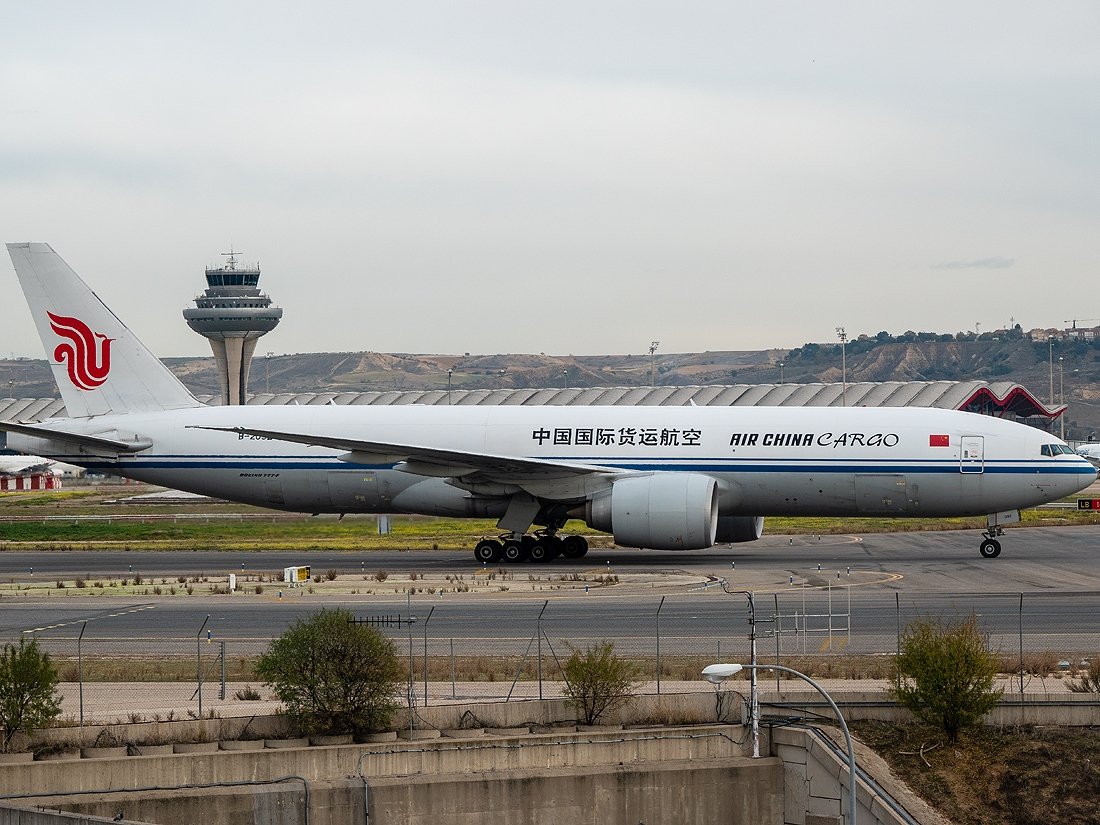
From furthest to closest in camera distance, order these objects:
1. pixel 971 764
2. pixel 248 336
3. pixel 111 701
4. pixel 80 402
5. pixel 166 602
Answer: pixel 248 336 → pixel 80 402 → pixel 166 602 → pixel 111 701 → pixel 971 764

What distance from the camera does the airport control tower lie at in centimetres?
15162

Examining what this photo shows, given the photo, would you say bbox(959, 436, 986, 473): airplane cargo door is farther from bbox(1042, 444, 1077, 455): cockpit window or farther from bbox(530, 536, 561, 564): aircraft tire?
bbox(530, 536, 561, 564): aircraft tire

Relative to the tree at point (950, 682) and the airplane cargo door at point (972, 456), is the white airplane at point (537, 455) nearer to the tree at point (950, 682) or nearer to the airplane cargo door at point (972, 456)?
the airplane cargo door at point (972, 456)

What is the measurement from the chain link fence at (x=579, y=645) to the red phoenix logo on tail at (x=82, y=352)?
1754cm

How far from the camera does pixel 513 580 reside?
128 ft

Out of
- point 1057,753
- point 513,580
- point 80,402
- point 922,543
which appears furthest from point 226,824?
point 922,543

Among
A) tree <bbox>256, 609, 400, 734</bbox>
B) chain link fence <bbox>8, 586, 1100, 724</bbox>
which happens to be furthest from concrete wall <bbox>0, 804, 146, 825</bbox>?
tree <bbox>256, 609, 400, 734</bbox>

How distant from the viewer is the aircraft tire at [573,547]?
44.6 meters

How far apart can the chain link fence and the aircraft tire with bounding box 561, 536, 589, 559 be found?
9.85 m

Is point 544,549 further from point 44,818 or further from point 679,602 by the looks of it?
point 44,818

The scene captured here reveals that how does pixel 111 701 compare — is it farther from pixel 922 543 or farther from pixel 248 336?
pixel 248 336

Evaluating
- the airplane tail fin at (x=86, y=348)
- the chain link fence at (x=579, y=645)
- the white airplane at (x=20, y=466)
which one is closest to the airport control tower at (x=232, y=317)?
the white airplane at (x=20, y=466)

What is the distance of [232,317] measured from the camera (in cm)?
15138

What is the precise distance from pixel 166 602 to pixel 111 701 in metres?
12.3
